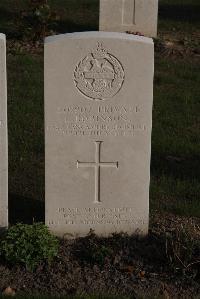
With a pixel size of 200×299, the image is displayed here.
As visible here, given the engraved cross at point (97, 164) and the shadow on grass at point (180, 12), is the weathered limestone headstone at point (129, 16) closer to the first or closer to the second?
the shadow on grass at point (180, 12)

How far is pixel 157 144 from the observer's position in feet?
26.5

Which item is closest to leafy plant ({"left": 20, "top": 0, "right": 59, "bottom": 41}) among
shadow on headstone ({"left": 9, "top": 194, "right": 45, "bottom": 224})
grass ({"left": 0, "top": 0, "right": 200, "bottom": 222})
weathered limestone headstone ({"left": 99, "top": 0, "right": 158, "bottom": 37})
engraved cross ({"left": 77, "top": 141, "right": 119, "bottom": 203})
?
grass ({"left": 0, "top": 0, "right": 200, "bottom": 222})

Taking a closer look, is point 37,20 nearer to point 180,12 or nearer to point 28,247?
point 180,12

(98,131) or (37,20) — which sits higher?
(37,20)

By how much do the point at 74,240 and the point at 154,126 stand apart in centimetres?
323

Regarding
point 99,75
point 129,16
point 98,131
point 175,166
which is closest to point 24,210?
point 98,131

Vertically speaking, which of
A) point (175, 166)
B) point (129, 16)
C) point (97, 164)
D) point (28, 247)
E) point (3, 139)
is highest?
point (129, 16)

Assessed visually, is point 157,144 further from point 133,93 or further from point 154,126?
point 133,93

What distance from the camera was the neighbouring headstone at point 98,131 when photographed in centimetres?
534

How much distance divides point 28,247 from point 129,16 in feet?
26.2

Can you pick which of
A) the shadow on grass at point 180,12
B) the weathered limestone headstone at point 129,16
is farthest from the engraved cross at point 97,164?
the shadow on grass at point 180,12

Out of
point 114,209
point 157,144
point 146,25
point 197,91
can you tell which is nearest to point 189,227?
point 114,209

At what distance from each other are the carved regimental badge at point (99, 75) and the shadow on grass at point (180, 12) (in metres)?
9.71

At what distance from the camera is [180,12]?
1566 cm
